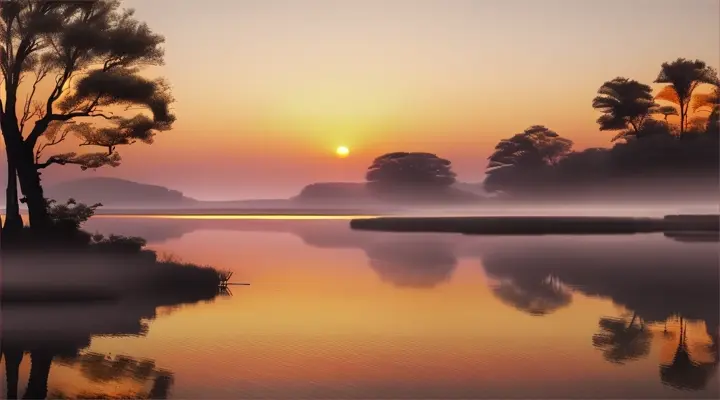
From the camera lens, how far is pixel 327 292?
24.1m

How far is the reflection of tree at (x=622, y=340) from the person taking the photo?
13664 millimetres

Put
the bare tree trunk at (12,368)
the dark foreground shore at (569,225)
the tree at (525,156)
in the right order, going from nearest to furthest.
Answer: the bare tree trunk at (12,368)
the dark foreground shore at (569,225)
the tree at (525,156)

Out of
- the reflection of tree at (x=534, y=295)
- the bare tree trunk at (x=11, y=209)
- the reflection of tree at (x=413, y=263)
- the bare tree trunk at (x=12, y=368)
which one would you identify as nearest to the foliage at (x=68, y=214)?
the bare tree trunk at (x=11, y=209)

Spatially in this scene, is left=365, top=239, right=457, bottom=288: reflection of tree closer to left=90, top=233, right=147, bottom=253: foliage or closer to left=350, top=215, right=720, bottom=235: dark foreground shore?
left=90, top=233, right=147, bottom=253: foliage

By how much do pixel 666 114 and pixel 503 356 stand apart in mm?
51284

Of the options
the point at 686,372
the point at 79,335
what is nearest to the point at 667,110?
the point at 686,372

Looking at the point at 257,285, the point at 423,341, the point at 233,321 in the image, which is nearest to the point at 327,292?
the point at 257,285

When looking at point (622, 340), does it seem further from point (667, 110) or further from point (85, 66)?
point (667, 110)

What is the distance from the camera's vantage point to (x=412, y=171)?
92.5 m

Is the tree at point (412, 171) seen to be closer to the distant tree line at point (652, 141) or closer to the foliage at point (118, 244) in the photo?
the distant tree line at point (652, 141)

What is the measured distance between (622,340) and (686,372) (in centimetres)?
282

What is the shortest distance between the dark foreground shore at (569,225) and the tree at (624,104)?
8.90 metres

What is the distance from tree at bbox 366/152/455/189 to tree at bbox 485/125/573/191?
1428 cm

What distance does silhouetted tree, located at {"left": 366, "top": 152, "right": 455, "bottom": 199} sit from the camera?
3632 inches
